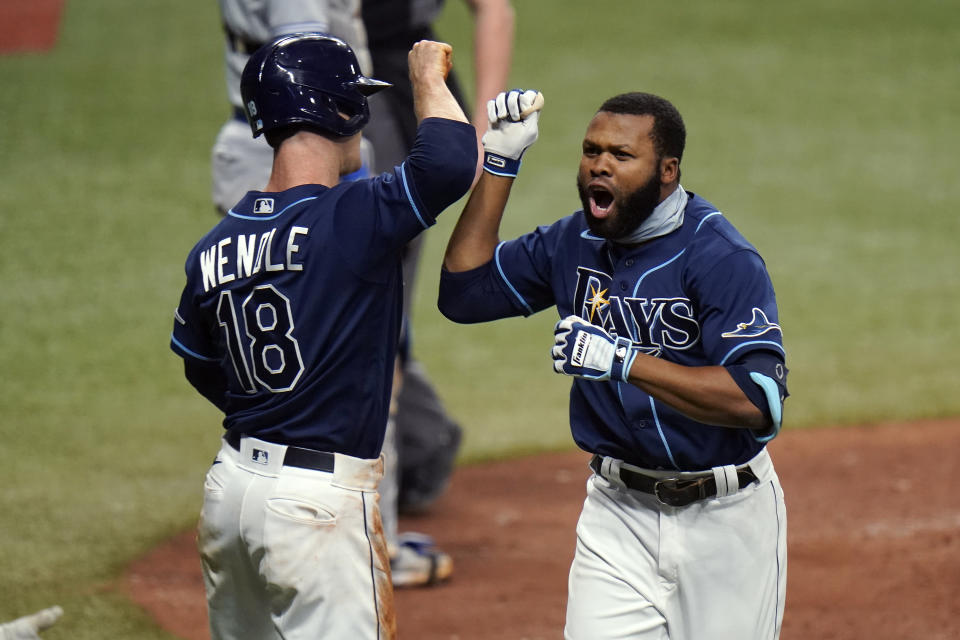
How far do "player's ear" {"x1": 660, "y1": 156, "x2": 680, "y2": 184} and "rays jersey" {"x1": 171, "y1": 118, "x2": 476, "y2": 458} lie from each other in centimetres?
50

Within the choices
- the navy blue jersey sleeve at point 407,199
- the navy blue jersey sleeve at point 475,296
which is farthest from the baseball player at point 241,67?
the navy blue jersey sleeve at point 407,199

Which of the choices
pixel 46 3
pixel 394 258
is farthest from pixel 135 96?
pixel 394 258

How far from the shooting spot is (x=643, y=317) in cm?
349

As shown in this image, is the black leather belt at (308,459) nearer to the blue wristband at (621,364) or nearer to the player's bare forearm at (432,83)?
the blue wristband at (621,364)

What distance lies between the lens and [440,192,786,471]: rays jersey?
3295 millimetres

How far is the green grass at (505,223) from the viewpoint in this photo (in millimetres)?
6754

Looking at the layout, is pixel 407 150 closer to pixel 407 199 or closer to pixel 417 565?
pixel 417 565

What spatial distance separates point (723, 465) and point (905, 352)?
5240mm

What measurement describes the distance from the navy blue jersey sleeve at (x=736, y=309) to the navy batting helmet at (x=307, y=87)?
3.19ft

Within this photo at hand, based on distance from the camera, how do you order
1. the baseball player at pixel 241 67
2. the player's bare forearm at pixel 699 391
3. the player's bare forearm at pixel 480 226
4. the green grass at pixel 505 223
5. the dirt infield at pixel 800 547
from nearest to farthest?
the player's bare forearm at pixel 699 391 → the player's bare forearm at pixel 480 226 → the baseball player at pixel 241 67 → the dirt infield at pixel 800 547 → the green grass at pixel 505 223

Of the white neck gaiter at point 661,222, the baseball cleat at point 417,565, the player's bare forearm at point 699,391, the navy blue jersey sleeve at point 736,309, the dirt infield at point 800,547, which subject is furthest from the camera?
the baseball cleat at point 417,565

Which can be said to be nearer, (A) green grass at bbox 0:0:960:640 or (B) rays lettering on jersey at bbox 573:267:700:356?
(B) rays lettering on jersey at bbox 573:267:700:356

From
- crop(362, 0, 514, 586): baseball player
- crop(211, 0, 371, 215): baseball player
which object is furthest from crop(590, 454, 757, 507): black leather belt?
crop(211, 0, 371, 215): baseball player

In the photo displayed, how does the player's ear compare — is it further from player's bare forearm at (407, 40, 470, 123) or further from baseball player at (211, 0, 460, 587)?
baseball player at (211, 0, 460, 587)
